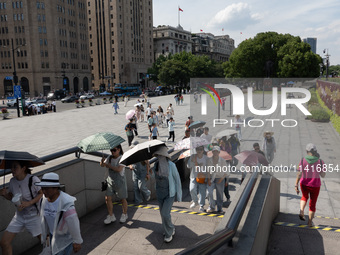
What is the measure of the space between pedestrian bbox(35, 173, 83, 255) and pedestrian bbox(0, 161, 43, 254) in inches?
23.9

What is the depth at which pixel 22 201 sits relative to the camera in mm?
4035

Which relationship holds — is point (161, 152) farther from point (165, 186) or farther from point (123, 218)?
point (123, 218)

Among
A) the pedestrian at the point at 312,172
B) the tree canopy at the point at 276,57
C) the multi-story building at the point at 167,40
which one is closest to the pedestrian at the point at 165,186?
the pedestrian at the point at 312,172

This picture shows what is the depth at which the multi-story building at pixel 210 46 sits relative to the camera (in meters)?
147

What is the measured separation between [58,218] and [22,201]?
89 centimetres

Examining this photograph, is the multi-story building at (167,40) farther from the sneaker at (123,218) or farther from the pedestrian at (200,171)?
the sneaker at (123,218)

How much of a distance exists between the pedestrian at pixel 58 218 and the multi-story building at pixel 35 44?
7946 centimetres

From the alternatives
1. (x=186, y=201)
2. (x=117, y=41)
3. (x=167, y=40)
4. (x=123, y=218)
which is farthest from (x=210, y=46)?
(x=123, y=218)

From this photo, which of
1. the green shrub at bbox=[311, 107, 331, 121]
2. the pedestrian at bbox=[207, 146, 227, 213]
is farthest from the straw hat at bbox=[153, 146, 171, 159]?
the green shrub at bbox=[311, 107, 331, 121]

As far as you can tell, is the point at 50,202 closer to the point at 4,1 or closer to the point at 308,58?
the point at 308,58

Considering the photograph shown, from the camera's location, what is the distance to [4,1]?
258 ft

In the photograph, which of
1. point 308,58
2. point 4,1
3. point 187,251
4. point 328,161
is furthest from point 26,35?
point 187,251

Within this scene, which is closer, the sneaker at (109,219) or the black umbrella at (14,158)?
the black umbrella at (14,158)

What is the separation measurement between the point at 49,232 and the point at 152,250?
1.70m
